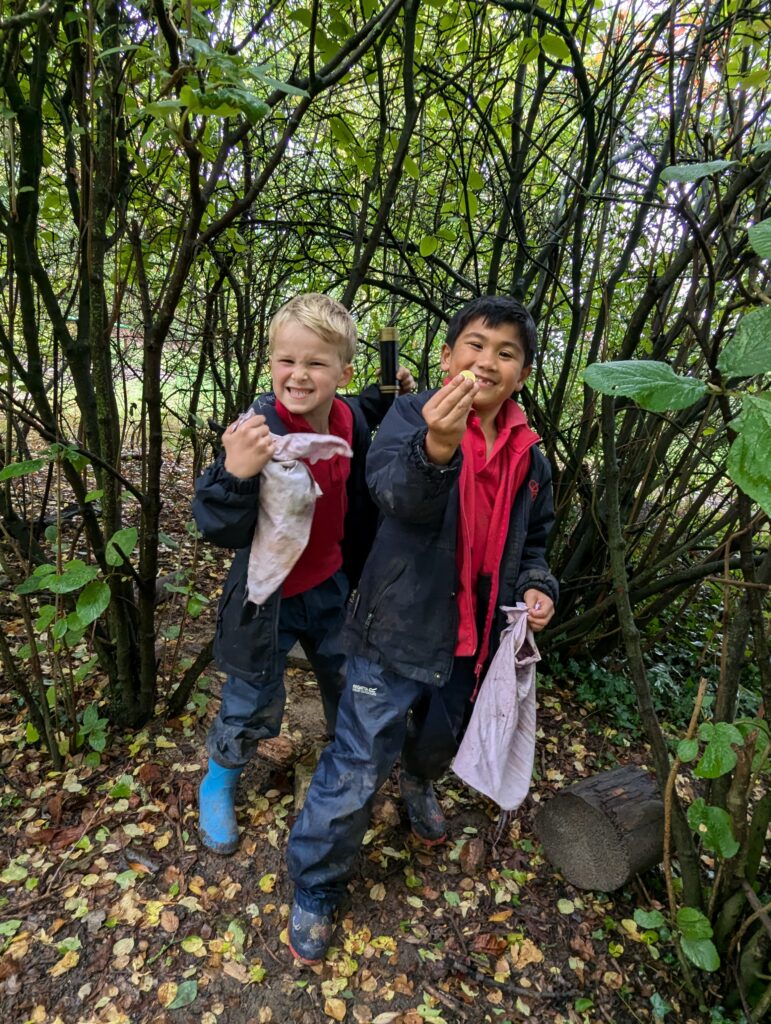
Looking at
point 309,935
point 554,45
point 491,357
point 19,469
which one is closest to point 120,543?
point 19,469

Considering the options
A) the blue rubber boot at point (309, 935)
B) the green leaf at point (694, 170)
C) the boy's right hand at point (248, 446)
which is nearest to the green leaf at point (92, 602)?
the boy's right hand at point (248, 446)

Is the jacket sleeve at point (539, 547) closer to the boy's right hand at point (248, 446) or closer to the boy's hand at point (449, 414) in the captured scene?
the boy's hand at point (449, 414)

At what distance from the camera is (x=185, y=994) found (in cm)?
159

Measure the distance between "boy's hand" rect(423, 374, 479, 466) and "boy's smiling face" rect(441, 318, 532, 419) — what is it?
1.29 ft

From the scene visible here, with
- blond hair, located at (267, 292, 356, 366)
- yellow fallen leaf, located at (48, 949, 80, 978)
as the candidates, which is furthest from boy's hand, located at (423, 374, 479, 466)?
yellow fallen leaf, located at (48, 949, 80, 978)

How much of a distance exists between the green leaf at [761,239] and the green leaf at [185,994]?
7.17ft

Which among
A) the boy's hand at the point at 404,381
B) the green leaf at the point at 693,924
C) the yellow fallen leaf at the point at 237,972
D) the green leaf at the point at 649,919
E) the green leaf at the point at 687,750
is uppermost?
the boy's hand at the point at 404,381

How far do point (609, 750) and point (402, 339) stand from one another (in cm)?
326

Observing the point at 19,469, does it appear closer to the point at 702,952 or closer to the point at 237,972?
the point at 237,972

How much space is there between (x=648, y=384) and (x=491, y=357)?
0.82 metres

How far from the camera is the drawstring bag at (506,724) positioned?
1.67 meters

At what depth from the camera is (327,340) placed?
65.0 inches

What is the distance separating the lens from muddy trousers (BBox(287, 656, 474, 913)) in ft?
5.31

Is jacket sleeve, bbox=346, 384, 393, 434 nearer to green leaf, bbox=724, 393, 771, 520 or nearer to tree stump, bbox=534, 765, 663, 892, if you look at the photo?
green leaf, bbox=724, 393, 771, 520
